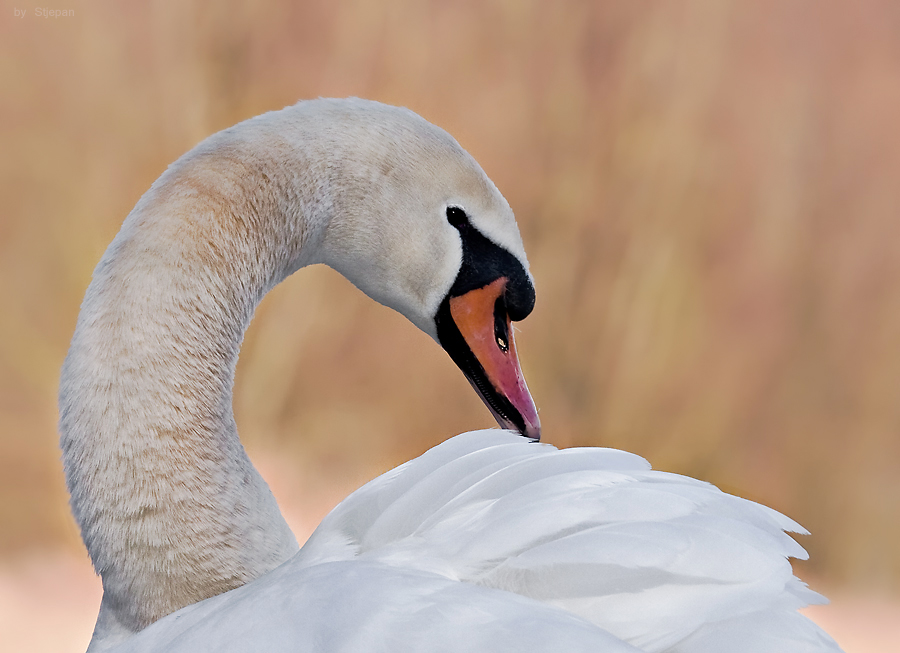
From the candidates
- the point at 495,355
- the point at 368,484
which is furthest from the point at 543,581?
the point at 495,355

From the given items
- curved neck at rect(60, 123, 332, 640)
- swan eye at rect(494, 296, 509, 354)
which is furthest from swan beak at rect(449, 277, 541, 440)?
curved neck at rect(60, 123, 332, 640)

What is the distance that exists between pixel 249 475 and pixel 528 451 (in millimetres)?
186

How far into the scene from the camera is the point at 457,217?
0.57m

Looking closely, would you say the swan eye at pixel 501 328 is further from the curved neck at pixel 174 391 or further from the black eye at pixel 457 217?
the curved neck at pixel 174 391

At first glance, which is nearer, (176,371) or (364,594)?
(364,594)

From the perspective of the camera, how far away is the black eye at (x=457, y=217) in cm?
56

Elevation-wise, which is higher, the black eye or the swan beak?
the black eye

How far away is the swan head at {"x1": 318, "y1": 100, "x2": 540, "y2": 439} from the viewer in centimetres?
54

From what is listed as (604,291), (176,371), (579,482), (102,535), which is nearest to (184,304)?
(176,371)

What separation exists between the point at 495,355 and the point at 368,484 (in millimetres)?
168

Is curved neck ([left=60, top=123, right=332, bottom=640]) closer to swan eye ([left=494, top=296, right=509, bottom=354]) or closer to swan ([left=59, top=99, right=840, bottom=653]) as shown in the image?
swan ([left=59, top=99, right=840, bottom=653])

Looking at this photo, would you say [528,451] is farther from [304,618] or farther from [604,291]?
[604,291]

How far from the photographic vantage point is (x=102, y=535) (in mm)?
469

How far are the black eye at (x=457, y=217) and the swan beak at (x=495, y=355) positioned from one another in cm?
5
